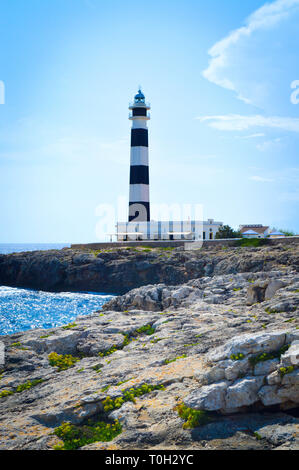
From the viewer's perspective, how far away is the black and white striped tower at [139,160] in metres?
56.9

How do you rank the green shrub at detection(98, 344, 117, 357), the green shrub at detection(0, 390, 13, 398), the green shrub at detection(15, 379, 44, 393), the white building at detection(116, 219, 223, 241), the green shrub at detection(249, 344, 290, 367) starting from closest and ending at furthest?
1. the green shrub at detection(249, 344, 290, 367)
2. the green shrub at detection(0, 390, 13, 398)
3. the green shrub at detection(15, 379, 44, 393)
4. the green shrub at detection(98, 344, 117, 357)
5. the white building at detection(116, 219, 223, 241)

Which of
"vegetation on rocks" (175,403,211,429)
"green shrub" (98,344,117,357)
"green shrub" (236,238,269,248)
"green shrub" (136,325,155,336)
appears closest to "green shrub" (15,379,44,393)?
"green shrub" (98,344,117,357)

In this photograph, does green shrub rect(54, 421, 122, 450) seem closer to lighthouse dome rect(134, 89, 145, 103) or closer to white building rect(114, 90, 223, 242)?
white building rect(114, 90, 223, 242)

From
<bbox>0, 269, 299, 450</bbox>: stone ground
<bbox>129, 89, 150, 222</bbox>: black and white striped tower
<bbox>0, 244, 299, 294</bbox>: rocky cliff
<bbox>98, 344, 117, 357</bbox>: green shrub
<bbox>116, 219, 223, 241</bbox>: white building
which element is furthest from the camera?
<bbox>116, 219, 223, 241</bbox>: white building

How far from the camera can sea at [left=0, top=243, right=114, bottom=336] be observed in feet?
113

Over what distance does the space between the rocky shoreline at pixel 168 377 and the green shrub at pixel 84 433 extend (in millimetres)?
26

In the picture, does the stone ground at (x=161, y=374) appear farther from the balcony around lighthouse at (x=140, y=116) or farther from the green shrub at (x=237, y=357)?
the balcony around lighthouse at (x=140, y=116)

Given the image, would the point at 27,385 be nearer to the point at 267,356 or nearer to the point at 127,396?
the point at 127,396

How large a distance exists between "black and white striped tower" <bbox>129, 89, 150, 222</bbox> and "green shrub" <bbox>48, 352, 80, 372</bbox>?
4306 cm

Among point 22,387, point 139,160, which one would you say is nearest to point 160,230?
point 139,160

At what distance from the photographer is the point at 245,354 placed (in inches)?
394

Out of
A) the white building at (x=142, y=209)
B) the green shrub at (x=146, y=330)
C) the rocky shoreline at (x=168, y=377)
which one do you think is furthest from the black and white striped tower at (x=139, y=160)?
the green shrub at (x=146, y=330)

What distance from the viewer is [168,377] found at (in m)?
11.2

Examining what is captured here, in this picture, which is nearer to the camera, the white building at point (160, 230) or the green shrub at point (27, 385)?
the green shrub at point (27, 385)
